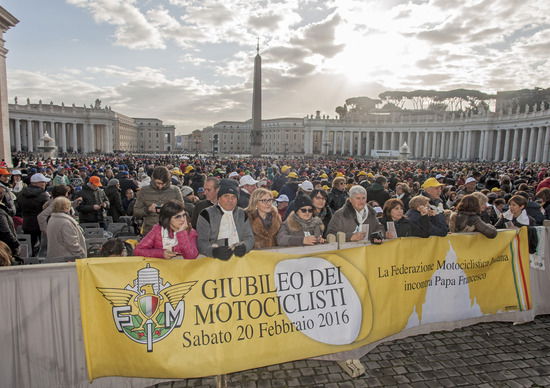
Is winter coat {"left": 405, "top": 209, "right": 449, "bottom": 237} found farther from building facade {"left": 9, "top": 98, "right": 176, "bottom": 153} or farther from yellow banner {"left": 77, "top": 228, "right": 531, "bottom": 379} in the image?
building facade {"left": 9, "top": 98, "right": 176, "bottom": 153}

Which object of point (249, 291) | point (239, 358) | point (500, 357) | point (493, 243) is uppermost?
point (493, 243)

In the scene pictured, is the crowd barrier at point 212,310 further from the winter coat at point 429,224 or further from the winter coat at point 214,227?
the winter coat at point 214,227

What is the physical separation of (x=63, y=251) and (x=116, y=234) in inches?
107

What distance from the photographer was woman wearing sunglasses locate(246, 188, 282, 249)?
461cm

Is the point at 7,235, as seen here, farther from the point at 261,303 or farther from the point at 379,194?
the point at 379,194

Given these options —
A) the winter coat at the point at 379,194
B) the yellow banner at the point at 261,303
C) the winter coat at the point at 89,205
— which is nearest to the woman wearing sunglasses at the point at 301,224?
the yellow banner at the point at 261,303

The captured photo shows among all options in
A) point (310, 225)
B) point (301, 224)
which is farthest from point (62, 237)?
point (310, 225)

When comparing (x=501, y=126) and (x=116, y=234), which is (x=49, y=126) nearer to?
(x=116, y=234)

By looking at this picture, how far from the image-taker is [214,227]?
13.3 ft

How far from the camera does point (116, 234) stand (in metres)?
7.02

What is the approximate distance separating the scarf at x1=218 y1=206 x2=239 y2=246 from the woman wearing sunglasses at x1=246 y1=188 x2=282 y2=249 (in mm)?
512

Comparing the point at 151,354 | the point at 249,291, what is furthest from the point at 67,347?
the point at 249,291

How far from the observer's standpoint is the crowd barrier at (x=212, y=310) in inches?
122

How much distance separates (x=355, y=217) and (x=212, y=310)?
8.22 feet
